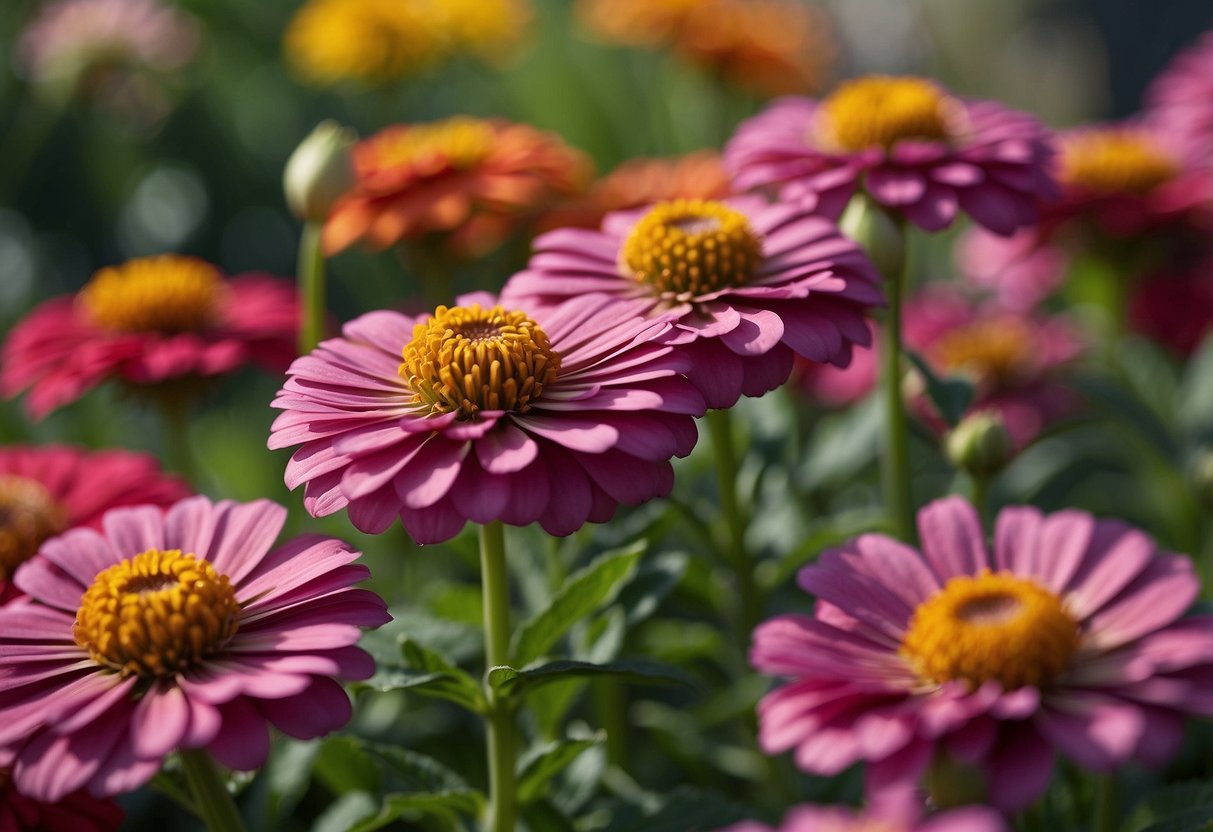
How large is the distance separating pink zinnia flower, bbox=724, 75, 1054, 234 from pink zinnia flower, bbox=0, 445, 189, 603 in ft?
1.50

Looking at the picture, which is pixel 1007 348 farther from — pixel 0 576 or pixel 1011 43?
pixel 1011 43

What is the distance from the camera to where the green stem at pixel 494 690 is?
2.37 feet

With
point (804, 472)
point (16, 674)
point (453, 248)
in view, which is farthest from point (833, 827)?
point (453, 248)

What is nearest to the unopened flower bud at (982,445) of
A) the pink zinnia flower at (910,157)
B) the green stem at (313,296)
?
the pink zinnia flower at (910,157)

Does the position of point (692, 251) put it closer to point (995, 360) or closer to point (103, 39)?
point (995, 360)

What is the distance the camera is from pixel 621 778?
969 mm

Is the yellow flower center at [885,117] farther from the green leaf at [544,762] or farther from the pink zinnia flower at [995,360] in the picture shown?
the green leaf at [544,762]

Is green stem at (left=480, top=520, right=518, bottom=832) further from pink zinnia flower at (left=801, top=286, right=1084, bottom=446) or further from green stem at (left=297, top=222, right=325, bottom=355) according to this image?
pink zinnia flower at (left=801, top=286, right=1084, bottom=446)

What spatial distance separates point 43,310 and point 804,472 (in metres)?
0.67

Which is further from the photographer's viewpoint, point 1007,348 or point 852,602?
point 1007,348

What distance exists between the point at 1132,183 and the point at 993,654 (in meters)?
0.85

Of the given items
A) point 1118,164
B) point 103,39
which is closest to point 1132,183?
point 1118,164

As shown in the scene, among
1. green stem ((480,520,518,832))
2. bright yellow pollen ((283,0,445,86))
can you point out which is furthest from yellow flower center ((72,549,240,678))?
bright yellow pollen ((283,0,445,86))

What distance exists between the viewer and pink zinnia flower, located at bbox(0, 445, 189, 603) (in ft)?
2.86
